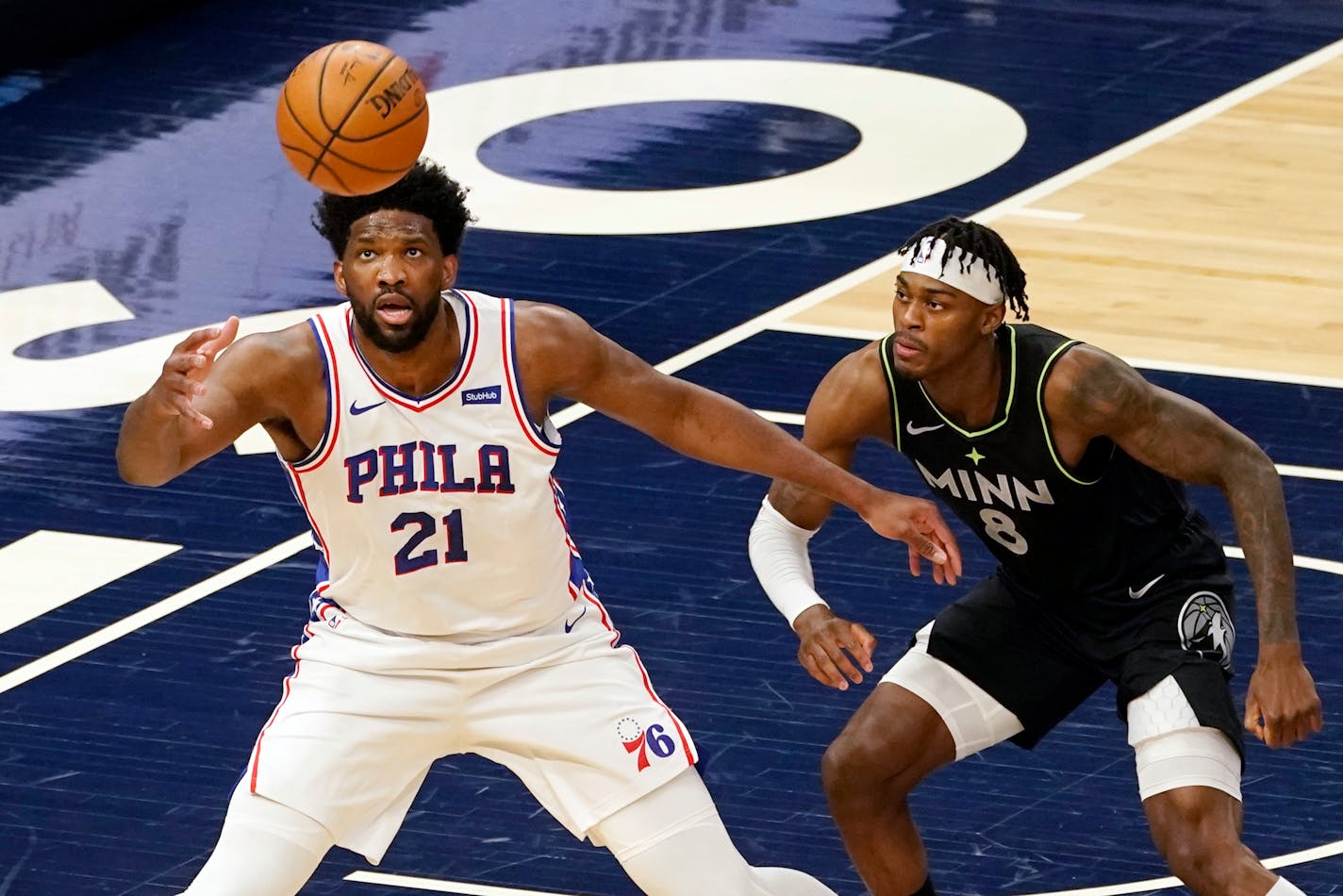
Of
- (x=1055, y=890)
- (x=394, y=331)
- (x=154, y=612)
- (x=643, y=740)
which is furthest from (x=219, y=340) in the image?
(x=154, y=612)

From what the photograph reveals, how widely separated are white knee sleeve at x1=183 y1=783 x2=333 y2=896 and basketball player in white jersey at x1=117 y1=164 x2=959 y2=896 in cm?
2

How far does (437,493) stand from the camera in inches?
255

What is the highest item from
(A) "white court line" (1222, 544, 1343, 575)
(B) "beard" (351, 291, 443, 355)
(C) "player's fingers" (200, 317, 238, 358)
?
(C) "player's fingers" (200, 317, 238, 358)

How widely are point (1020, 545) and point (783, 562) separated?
2.11ft

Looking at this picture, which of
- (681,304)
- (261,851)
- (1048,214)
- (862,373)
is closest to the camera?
(261,851)

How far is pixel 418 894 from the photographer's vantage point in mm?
7516

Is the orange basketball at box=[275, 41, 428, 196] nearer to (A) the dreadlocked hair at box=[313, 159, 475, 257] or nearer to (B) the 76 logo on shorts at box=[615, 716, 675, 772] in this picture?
(A) the dreadlocked hair at box=[313, 159, 475, 257]

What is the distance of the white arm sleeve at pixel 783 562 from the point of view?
6988 millimetres

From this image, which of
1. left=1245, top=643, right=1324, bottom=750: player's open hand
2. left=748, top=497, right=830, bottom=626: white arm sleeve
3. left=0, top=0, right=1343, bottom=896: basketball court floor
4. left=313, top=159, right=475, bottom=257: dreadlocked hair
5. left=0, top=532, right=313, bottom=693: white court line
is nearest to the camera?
left=1245, top=643, right=1324, bottom=750: player's open hand

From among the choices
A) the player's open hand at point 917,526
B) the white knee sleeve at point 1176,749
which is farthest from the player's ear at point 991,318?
the white knee sleeve at point 1176,749

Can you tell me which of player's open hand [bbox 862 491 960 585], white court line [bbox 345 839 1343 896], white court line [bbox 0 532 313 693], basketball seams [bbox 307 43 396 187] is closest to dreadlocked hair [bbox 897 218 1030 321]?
player's open hand [bbox 862 491 960 585]

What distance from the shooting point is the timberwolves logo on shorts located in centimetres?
688

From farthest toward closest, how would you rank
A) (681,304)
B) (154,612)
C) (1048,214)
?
(1048,214), (681,304), (154,612)

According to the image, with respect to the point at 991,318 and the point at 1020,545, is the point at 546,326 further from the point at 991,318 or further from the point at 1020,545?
the point at 1020,545
